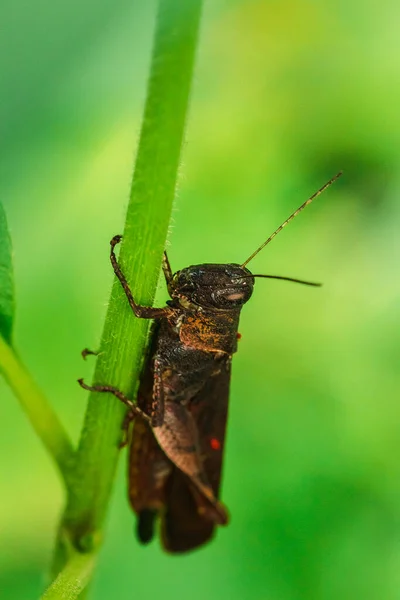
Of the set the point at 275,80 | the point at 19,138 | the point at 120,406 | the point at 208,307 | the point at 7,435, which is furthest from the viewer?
the point at 275,80

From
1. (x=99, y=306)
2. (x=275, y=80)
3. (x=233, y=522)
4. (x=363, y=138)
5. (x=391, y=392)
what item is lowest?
(x=233, y=522)

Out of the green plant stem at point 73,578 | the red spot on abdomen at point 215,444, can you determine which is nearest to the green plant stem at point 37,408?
the green plant stem at point 73,578

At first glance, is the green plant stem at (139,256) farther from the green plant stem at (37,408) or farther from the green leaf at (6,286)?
the green leaf at (6,286)

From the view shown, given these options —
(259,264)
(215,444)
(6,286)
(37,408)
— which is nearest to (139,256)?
(6,286)

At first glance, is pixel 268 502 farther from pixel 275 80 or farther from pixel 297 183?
pixel 275 80

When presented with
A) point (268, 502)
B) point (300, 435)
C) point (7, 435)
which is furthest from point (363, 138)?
point (7, 435)

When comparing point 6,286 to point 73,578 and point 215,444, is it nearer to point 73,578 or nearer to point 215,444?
point 73,578

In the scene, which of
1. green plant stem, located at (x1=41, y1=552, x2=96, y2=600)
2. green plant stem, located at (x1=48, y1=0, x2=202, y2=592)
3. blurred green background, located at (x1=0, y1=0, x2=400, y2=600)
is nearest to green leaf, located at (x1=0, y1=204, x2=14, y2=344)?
green plant stem, located at (x1=48, y1=0, x2=202, y2=592)
